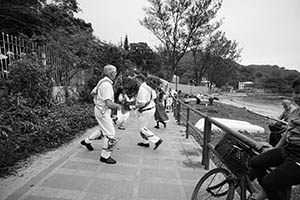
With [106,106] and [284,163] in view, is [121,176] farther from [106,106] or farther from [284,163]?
[284,163]

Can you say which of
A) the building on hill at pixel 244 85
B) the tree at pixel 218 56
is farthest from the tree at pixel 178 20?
the building on hill at pixel 244 85

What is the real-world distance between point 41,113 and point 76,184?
2531 millimetres

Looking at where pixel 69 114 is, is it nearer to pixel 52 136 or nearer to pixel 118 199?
pixel 52 136

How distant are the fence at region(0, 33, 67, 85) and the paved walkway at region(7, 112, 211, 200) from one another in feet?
9.07

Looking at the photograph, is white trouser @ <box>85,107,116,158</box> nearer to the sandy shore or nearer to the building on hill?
the sandy shore

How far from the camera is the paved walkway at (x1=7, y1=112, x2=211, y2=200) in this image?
7.64 feet

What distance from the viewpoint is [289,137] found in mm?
1467

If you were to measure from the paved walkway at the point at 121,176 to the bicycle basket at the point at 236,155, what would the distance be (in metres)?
0.82

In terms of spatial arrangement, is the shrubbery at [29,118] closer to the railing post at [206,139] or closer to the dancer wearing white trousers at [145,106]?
the dancer wearing white trousers at [145,106]

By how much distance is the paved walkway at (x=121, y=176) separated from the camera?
7.64 feet

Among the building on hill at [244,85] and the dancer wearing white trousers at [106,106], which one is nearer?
the dancer wearing white trousers at [106,106]

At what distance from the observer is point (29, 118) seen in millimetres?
3922

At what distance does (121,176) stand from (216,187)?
1.40m

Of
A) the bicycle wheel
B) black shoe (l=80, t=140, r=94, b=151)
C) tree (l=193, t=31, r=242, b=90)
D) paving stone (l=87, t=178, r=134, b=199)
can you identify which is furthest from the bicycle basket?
tree (l=193, t=31, r=242, b=90)
